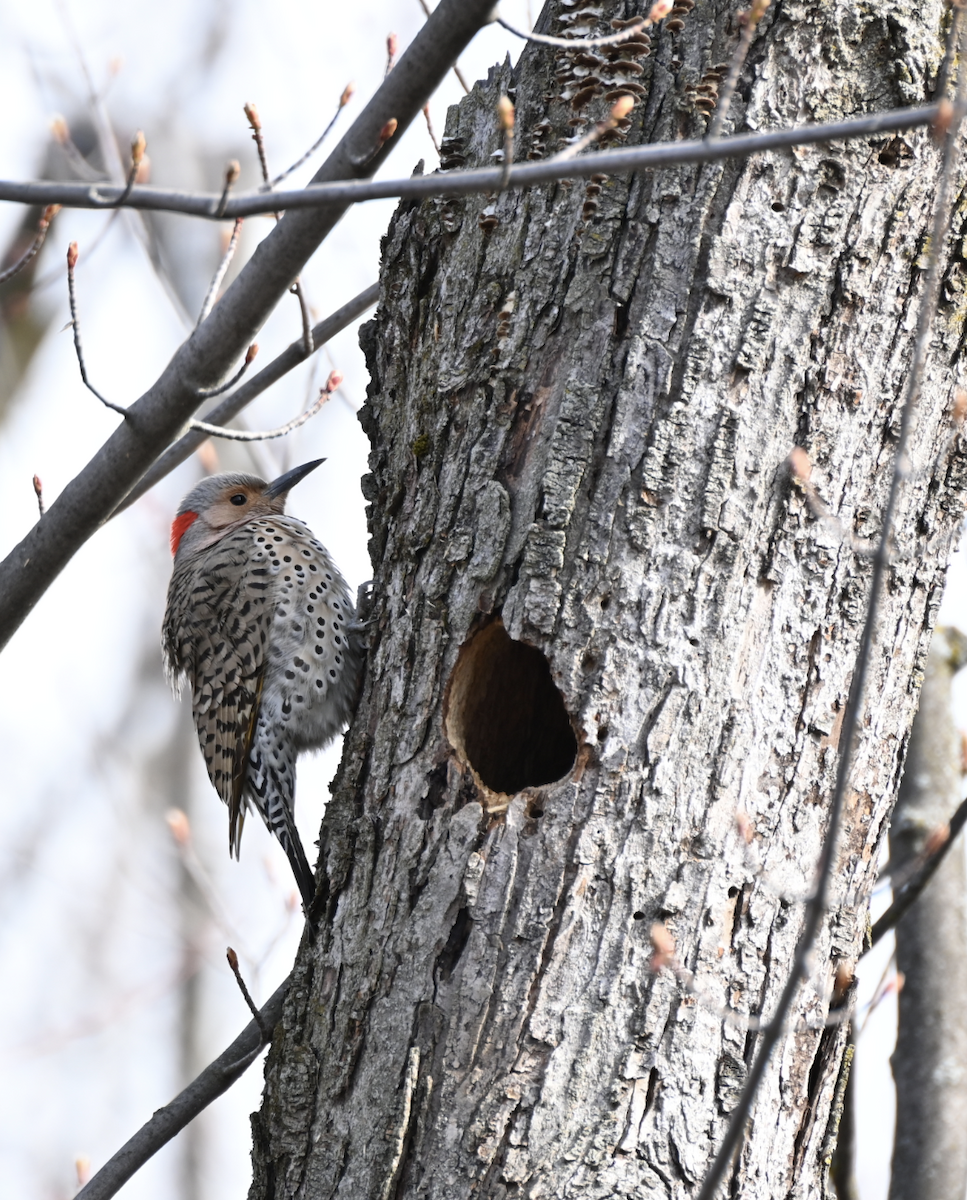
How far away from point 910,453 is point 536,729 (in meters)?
1.28

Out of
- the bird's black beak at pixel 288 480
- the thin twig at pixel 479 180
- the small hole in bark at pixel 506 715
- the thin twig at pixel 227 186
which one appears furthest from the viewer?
the bird's black beak at pixel 288 480

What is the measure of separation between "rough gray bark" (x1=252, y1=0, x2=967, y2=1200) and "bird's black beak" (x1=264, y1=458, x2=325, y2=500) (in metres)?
2.41

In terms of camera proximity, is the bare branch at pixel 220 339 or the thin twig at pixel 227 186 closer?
the thin twig at pixel 227 186

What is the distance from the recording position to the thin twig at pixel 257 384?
3598mm

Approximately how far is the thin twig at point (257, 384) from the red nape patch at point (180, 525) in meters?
2.18

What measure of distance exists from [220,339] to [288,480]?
2650 mm

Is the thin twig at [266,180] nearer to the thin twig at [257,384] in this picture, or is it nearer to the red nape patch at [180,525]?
the thin twig at [257,384]

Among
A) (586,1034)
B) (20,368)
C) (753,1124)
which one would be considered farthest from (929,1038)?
(20,368)

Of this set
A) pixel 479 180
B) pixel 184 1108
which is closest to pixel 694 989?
pixel 184 1108

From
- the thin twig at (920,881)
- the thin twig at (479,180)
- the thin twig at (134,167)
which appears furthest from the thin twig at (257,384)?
the thin twig at (920,881)

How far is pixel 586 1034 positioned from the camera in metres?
2.45

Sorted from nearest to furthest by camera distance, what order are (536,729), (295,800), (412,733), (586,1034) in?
(586,1034)
(412,733)
(536,729)
(295,800)

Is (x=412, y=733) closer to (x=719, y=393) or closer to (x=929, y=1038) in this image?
(x=719, y=393)

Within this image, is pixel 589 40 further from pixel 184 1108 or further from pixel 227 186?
pixel 184 1108
